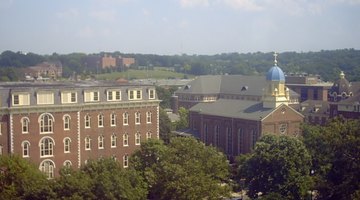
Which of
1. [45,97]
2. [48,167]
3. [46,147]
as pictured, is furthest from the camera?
[48,167]

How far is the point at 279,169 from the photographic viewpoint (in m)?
47.4

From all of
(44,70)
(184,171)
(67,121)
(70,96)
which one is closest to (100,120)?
(67,121)

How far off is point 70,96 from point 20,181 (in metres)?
15.7

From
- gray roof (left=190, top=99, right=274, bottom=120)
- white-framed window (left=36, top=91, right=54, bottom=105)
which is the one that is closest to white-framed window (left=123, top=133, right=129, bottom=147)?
white-framed window (left=36, top=91, right=54, bottom=105)

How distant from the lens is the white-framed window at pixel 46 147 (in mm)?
54312

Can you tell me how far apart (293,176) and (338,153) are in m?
4.63

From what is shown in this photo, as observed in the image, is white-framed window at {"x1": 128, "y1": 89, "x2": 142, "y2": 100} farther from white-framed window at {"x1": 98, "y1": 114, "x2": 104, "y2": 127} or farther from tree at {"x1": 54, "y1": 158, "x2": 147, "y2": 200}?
tree at {"x1": 54, "y1": 158, "x2": 147, "y2": 200}

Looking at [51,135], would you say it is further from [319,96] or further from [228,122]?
[319,96]

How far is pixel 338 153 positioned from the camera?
4750cm

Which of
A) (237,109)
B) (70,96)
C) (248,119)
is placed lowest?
(248,119)

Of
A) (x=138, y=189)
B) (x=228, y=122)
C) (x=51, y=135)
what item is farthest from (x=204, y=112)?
(x=138, y=189)

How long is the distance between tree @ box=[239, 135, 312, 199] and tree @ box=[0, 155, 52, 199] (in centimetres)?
1777

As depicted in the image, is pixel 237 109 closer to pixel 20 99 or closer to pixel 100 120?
pixel 100 120

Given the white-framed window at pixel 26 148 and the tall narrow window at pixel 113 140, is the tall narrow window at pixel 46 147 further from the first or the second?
the tall narrow window at pixel 113 140
